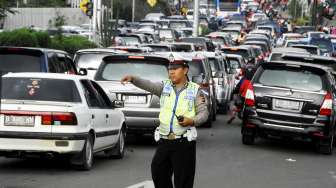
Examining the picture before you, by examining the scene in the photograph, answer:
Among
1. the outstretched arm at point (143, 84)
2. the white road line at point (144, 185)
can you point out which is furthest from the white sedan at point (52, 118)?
the outstretched arm at point (143, 84)

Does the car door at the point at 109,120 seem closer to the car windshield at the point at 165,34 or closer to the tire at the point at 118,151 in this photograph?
the tire at the point at 118,151

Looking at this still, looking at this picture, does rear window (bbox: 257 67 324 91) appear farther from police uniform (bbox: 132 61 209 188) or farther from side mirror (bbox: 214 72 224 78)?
police uniform (bbox: 132 61 209 188)

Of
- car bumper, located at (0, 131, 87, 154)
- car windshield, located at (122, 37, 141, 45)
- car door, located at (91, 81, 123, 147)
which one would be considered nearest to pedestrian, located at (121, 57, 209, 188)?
car bumper, located at (0, 131, 87, 154)

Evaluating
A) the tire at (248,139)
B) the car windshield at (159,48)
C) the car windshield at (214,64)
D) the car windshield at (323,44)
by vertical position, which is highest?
the car windshield at (214,64)

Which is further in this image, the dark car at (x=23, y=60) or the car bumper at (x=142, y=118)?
the dark car at (x=23, y=60)

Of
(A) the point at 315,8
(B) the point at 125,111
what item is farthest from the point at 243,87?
(A) the point at 315,8

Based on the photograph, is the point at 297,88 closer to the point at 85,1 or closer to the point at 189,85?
the point at 189,85

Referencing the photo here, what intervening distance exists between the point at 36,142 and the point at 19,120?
1.26ft

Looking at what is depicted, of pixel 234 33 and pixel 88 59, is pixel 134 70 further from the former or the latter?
pixel 234 33

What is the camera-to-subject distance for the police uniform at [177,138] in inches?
347

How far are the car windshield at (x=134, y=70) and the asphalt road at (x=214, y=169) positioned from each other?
133 cm

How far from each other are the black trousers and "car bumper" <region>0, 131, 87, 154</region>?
12.8 ft

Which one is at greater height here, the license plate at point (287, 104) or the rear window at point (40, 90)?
the rear window at point (40, 90)

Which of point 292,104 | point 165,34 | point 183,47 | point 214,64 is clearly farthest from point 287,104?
point 165,34
